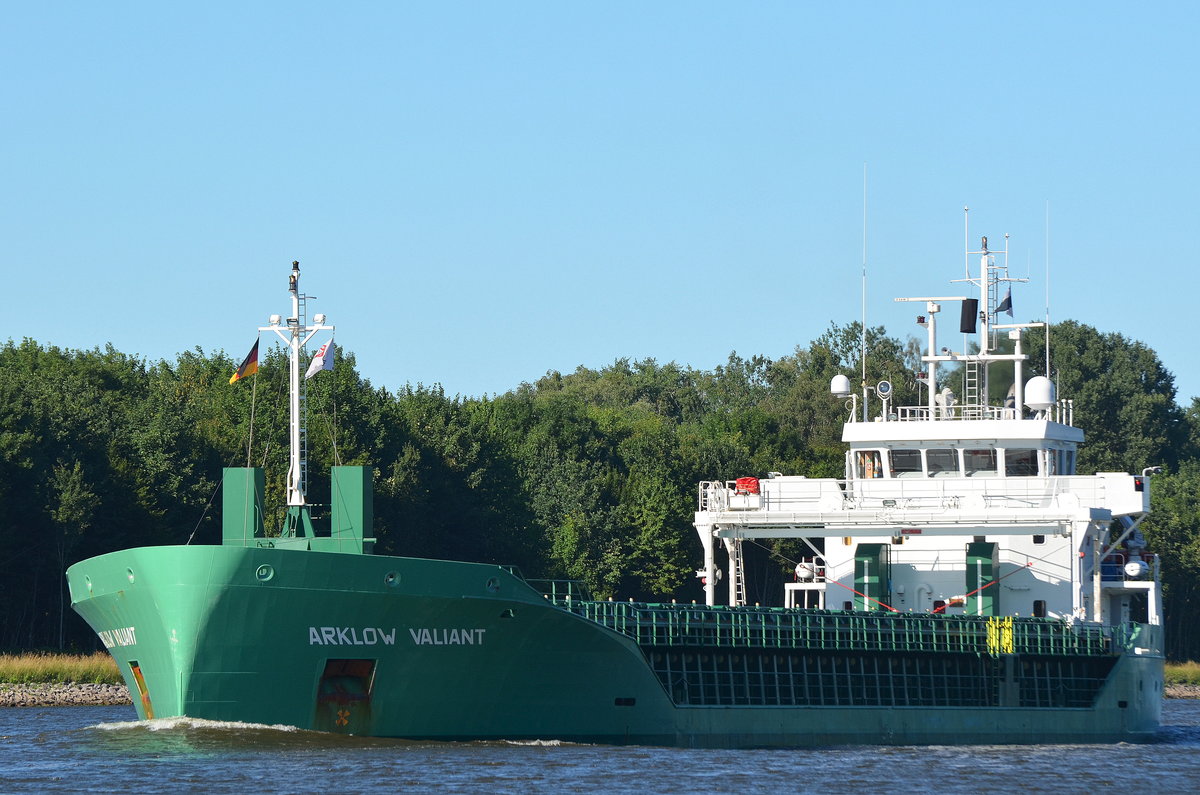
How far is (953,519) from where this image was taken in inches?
1432

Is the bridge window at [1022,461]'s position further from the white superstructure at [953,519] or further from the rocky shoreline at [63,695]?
the rocky shoreline at [63,695]

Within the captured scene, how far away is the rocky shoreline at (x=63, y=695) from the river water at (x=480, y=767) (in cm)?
1186

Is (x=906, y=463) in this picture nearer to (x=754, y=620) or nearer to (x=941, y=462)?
(x=941, y=462)

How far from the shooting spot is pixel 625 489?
7306 cm

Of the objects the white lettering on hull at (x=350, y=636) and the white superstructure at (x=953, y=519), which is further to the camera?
the white superstructure at (x=953, y=519)

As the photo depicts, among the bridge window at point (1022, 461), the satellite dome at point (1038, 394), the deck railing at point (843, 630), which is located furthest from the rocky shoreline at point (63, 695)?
the satellite dome at point (1038, 394)

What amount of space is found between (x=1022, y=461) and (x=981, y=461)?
932 millimetres

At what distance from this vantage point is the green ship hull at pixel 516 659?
1094 inches

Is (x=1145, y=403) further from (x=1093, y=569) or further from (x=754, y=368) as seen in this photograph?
(x=1093, y=569)

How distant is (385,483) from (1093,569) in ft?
96.1

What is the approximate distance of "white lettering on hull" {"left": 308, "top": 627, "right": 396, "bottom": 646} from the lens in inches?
1101

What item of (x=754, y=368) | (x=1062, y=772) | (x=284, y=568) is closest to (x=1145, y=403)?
(x=754, y=368)

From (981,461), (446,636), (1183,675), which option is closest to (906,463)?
(981,461)

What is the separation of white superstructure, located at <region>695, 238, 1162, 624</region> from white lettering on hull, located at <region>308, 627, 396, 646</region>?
1081cm
